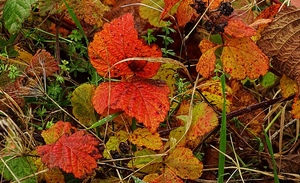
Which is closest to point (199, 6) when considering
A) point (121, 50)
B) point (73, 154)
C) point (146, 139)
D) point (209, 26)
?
point (209, 26)

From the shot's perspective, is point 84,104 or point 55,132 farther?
point 84,104

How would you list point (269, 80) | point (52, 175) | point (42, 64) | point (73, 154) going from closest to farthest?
point (73, 154)
point (52, 175)
point (42, 64)
point (269, 80)

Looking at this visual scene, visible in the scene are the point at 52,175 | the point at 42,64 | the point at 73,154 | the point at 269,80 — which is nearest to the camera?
the point at 73,154

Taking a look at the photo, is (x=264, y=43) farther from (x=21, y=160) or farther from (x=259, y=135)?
(x=21, y=160)

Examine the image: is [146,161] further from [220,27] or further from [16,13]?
[16,13]

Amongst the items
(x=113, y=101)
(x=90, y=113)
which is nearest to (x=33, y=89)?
(x=90, y=113)
